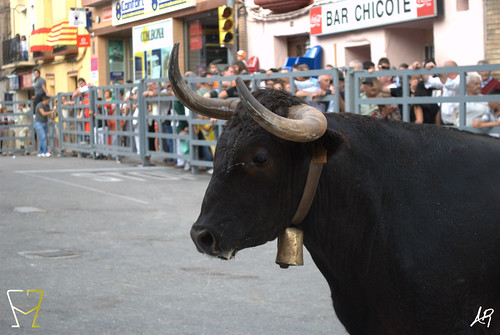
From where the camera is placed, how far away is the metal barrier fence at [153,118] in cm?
1273

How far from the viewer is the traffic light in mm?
18625

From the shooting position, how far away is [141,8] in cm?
3098

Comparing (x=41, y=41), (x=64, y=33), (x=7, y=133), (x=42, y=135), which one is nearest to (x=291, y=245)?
(x=42, y=135)

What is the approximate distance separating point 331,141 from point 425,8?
15.0m

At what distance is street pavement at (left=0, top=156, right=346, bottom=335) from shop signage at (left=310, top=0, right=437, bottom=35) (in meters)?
7.51

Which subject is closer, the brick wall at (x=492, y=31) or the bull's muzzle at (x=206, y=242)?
the bull's muzzle at (x=206, y=242)

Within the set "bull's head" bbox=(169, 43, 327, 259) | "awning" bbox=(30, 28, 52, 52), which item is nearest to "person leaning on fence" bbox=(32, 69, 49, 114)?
"awning" bbox=(30, 28, 52, 52)

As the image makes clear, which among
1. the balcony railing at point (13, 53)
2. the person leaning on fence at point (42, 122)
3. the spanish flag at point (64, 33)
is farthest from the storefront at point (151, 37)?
the balcony railing at point (13, 53)

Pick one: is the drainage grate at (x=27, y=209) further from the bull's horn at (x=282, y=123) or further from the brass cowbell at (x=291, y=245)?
the bull's horn at (x=282, y=123)

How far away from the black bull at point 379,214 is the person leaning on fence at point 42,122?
2387 centimetres

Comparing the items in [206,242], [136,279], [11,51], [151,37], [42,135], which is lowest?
[136,279]

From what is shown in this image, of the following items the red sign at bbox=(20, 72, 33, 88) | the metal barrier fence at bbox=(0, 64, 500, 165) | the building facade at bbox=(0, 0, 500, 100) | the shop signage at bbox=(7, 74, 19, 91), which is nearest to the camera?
the metal barrier fence at bbox=(0, 64, 500, 165)

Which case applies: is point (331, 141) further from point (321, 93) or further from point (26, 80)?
point (26, 80)

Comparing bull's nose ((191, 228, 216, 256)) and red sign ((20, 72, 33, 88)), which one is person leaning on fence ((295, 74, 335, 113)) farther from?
red sign ((20, 72, 33, 88))
